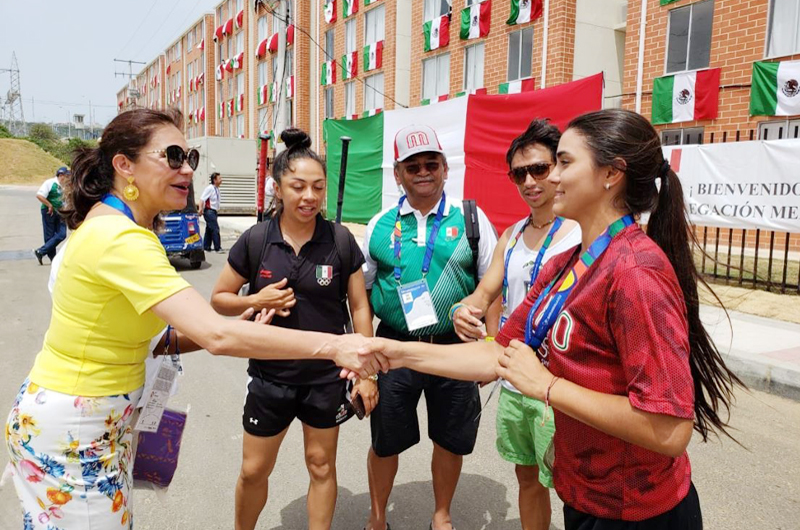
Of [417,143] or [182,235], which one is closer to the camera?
[417,143]

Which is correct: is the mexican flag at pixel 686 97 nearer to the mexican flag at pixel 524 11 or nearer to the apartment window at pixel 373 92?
the mexican flag at pixel 524 11

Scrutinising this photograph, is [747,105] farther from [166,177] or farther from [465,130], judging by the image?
[166,177]

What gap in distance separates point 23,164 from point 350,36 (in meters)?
51.9

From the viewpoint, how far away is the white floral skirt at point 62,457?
183cm

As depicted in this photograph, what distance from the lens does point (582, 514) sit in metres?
1.74

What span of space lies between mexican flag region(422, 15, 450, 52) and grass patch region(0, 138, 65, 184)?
53490mm

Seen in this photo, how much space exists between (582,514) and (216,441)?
3078mm

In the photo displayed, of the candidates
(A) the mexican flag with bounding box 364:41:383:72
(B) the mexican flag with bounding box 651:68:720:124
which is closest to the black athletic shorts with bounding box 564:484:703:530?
(B) the mexican flag with bounding box 651:68:720:124

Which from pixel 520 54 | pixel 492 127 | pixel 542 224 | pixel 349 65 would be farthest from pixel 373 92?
pixel 542 224

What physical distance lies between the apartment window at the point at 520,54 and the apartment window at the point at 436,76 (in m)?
3.28

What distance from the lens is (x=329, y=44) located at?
28328 millimetres

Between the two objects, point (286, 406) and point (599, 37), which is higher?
point (599, 37)

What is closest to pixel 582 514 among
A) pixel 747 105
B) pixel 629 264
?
pixel 629 264

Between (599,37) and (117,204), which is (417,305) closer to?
(117,204)
